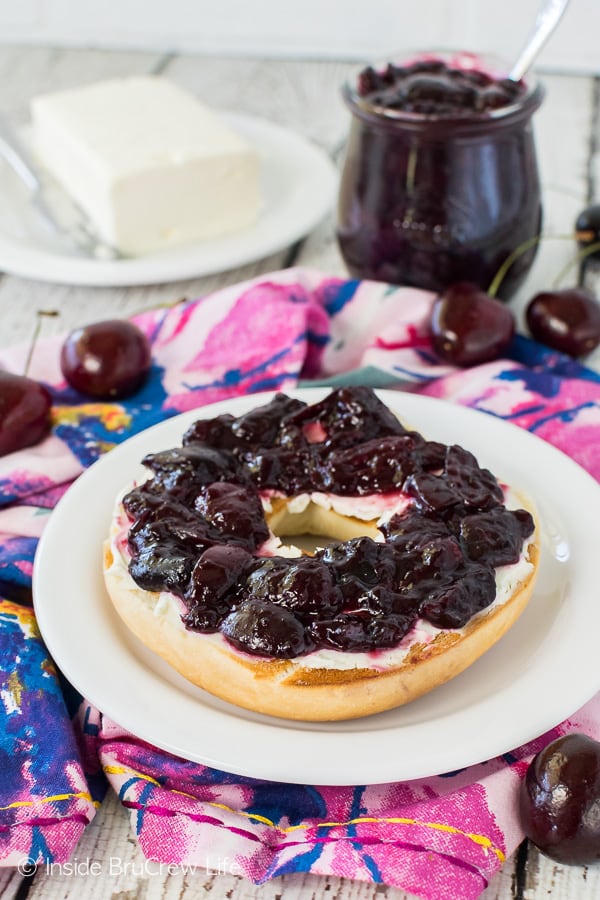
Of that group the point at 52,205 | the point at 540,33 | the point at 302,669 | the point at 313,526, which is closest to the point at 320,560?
the point at 302,669

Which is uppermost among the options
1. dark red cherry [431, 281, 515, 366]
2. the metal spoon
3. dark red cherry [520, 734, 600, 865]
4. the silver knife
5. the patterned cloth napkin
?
the metal spoon

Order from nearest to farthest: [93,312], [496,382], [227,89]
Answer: [496,382] < [93,312] < [227,89]

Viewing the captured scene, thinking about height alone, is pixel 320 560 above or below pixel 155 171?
above

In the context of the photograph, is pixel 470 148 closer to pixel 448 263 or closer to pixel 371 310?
pixel 448 263

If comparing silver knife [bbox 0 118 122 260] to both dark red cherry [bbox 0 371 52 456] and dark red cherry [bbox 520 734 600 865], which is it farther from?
dark red cherry [bbox 520 734 600 865]

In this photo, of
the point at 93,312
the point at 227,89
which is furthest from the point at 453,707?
the point at 227,89

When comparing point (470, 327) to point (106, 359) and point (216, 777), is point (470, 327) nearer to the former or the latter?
point (106, 359)

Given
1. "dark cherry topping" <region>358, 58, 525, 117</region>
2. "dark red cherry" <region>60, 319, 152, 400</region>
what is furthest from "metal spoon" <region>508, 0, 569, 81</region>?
"dark red cherry" <region>60, 319, 152, 400</region>
